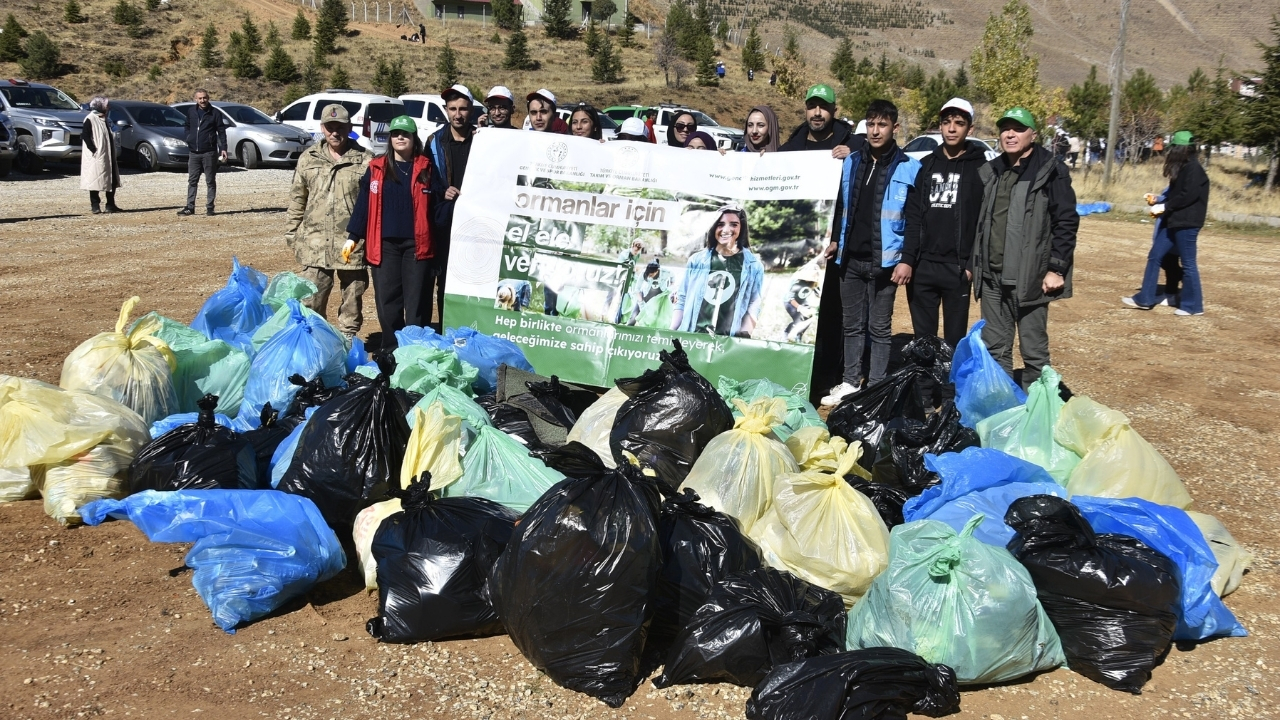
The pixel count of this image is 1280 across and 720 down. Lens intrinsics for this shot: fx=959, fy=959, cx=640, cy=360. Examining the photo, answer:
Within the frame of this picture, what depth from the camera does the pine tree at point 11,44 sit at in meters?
38.2

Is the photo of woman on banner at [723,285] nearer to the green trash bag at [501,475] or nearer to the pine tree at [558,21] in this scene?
the green trash bag at [501,475]

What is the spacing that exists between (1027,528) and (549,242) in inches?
134

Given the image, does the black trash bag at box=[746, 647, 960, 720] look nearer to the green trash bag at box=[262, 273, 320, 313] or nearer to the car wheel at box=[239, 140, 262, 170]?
the green trash bag at box=[262, 273, 320, 313]

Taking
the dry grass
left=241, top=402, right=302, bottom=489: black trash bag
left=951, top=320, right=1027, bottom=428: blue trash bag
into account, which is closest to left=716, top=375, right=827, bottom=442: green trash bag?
left=951, top=320, right=1027, bottom=428: blue trash bag

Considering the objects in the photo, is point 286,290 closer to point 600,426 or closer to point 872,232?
point 600,426

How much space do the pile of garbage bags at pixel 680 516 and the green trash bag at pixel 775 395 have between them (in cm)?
2

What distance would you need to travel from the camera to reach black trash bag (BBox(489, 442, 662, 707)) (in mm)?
3014

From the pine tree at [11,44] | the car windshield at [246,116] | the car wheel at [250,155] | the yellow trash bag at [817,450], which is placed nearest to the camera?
the yellow trash bag at [817,450]

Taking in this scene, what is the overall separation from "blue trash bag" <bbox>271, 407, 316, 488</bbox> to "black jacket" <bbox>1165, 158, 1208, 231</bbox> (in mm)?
8365

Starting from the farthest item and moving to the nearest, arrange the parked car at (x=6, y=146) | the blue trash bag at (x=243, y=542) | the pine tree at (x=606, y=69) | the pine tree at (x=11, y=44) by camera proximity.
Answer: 1. the pine tree at (x=606, y=69)
2. the pine tree at (x=11, y=44)
3. the parked car at (x=6, y=146)
4. the blue trash bag at (x=243, y=542)

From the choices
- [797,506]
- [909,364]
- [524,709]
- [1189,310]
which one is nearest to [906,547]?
[797,506]

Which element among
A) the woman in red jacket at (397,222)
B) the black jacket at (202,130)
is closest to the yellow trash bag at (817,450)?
the woman in red jacket at (397,222)

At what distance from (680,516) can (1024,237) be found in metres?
2.93

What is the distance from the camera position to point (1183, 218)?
9.18 meters
